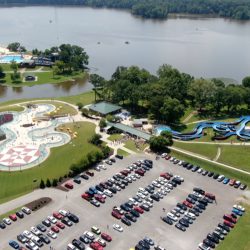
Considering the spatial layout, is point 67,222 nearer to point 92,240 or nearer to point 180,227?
point 92,240

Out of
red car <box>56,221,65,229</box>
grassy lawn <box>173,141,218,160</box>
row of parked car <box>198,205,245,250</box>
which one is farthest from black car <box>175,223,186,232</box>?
grassy lawn <box>173,141,218,160</box>

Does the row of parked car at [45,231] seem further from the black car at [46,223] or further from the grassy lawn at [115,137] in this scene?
the grassy lawn at [115,137]

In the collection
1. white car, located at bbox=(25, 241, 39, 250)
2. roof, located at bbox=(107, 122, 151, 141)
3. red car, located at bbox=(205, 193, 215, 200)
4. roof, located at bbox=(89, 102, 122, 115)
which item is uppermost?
roof, located at bbox=(89, 102, 122, 115)

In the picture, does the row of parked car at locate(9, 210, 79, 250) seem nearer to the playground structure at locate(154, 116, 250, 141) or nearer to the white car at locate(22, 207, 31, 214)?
the white car at locate(22, 207, 31, 214)

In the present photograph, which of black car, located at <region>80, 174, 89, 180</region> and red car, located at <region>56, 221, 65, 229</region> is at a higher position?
black car, located at <region>80, 174, 89, 180</region>

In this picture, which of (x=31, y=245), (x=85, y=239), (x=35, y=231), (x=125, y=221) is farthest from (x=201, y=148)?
(x=31, y=245)

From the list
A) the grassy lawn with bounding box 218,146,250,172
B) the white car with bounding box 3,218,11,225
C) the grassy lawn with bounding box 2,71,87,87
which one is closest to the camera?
the white car with bounding box 3,218,11,225

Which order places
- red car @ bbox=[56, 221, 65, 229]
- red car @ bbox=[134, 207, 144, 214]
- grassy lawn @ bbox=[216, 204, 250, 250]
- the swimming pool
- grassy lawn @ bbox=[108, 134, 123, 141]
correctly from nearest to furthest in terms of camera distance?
grassy lawn @ bbox=[216, 204, 250, 250] < red car @ bbox=[56, 221, 65, 229] < red car @ bbox=[134, 207, 144, 214] < grassy lawn @ bbox=[108, 134, 123, 141] < the swimming pool

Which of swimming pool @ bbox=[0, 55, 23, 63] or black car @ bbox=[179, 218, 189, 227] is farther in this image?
swimming pool @ bbox=[0, 55, 23, 63]
